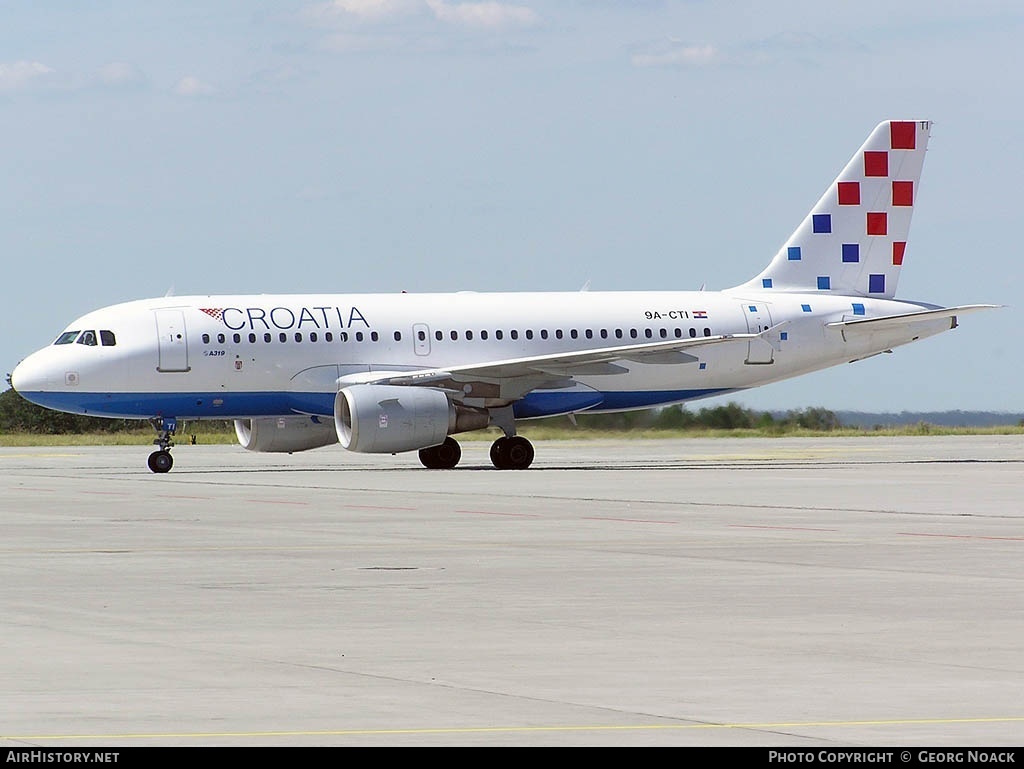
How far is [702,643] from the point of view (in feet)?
40.8

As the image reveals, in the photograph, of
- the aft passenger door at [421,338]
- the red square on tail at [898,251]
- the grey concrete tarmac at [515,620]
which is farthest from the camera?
the red square on tail at [898,251]

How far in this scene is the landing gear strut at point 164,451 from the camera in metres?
40.0

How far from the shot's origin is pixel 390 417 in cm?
3872

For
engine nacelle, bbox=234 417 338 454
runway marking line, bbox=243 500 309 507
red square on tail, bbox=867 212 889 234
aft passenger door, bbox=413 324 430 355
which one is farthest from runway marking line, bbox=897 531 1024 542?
red square on tail, bbox=867 212 889 234

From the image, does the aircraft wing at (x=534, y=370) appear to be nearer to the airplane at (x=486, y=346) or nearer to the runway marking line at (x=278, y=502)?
the airplane at (x=486, y=346)

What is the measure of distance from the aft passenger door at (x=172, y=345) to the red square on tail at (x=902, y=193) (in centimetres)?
1783

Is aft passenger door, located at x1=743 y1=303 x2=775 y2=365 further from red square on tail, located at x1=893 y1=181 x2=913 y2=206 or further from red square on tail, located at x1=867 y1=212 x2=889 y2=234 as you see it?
red square on tail, located at x1=893 y1=181 x2=913 y2=206

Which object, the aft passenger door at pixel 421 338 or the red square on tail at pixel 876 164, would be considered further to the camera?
the red square on tail at pixel 876 164

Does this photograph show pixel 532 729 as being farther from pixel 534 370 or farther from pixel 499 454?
pixel 499 454

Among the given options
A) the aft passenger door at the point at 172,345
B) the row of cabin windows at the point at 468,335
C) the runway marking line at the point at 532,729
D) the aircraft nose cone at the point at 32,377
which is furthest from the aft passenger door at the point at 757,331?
the runway marking line at the point at 532,729

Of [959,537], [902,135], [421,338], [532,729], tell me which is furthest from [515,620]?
[902,135]

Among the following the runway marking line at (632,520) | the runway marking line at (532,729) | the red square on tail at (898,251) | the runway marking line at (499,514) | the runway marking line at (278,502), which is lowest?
the runway marking line at (532,729)

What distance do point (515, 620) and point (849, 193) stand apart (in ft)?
115

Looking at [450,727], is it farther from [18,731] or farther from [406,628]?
[406,628]
